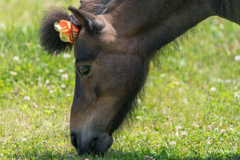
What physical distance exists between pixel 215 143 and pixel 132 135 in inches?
38.7

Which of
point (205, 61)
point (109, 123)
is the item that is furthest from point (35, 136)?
point (205, 61)

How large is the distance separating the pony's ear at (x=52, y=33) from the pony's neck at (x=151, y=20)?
60cm

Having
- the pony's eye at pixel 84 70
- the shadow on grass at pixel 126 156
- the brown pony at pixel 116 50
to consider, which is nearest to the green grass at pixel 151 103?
the shadow on grass at pixel 126 156

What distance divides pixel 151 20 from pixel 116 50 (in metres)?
0.48

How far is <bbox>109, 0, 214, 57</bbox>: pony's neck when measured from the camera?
→ 3123mm

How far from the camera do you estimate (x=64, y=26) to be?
3.12 meters

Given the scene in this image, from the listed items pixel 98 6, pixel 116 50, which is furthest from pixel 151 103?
pixel 98 6

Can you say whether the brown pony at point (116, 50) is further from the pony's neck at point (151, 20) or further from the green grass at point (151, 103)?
the green grass at point (151, 103)

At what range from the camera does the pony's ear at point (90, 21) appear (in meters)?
2.88

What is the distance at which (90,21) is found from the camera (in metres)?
2.94

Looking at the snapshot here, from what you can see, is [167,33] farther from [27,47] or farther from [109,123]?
[27,47]

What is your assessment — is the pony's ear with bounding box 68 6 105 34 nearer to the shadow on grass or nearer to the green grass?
the green grass

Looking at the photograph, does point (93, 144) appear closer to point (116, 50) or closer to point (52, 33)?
point (116, 50)

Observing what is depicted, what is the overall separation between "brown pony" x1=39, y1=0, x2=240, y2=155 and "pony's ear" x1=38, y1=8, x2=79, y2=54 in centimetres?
28
